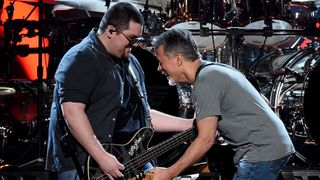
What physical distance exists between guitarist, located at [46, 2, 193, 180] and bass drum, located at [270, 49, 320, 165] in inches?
136

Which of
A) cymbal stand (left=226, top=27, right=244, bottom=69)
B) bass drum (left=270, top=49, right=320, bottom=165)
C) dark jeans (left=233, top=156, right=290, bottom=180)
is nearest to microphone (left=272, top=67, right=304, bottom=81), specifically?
bass drum (left=270, top=49, right=320, bottom=165)

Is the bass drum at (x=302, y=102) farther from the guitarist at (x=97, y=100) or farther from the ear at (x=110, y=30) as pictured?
the ear at (x=110, y=30)

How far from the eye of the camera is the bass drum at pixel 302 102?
744 cm

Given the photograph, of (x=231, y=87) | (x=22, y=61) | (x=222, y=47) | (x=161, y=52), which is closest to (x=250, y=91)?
(x=231, y=87)

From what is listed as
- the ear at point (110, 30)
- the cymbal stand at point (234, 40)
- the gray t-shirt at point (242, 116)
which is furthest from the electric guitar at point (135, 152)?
the cymbal stand at point (234, 40)

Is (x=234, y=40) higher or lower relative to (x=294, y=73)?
higher

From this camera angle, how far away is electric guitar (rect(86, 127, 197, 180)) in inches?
164

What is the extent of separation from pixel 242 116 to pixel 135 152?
923 mm

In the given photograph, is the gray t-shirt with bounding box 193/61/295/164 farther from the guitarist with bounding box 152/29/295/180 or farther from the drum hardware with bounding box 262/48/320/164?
the drum hardware with bounding box 262/48/320/164

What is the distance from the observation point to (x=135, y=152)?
4293 millimetres

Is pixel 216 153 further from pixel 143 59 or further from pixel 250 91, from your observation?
pixel 250 91

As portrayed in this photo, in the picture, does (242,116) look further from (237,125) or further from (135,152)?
(135,152)

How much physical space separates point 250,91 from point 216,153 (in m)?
2.91

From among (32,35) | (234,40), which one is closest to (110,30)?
(234,40)
